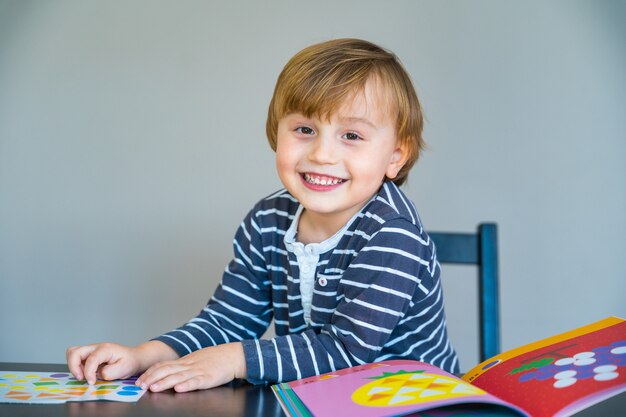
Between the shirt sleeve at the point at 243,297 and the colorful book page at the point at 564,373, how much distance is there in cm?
42

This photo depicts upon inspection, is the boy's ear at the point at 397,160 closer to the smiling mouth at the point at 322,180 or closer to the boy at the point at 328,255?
the boy at the point at 328,255

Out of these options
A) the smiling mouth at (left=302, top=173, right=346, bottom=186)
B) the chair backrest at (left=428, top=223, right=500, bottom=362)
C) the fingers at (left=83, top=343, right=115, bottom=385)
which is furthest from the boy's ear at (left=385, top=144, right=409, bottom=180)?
the fingers at (left=83, top=343, right=115, bottom=385)

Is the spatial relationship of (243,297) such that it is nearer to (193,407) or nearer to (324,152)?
(324,152)

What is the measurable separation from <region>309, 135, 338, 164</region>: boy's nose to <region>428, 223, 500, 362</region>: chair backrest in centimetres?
36

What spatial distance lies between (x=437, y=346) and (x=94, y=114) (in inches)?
50.5

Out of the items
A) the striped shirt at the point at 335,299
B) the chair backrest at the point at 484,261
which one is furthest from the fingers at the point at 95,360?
the chair backrest at the point at 484,261

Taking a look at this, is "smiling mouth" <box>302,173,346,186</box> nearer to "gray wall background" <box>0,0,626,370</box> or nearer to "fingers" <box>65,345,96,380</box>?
"fingers" <box>65,345,96,380</box>

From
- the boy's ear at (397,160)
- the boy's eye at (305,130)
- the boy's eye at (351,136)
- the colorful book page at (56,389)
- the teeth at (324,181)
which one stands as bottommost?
the colorful book page at (56,389)

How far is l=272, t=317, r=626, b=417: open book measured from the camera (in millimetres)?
572

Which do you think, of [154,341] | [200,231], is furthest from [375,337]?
[200,231]

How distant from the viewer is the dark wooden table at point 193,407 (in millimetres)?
603

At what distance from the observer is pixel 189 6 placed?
191cm

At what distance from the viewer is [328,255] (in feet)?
3.25

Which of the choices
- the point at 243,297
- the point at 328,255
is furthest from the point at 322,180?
the point at 243,297
